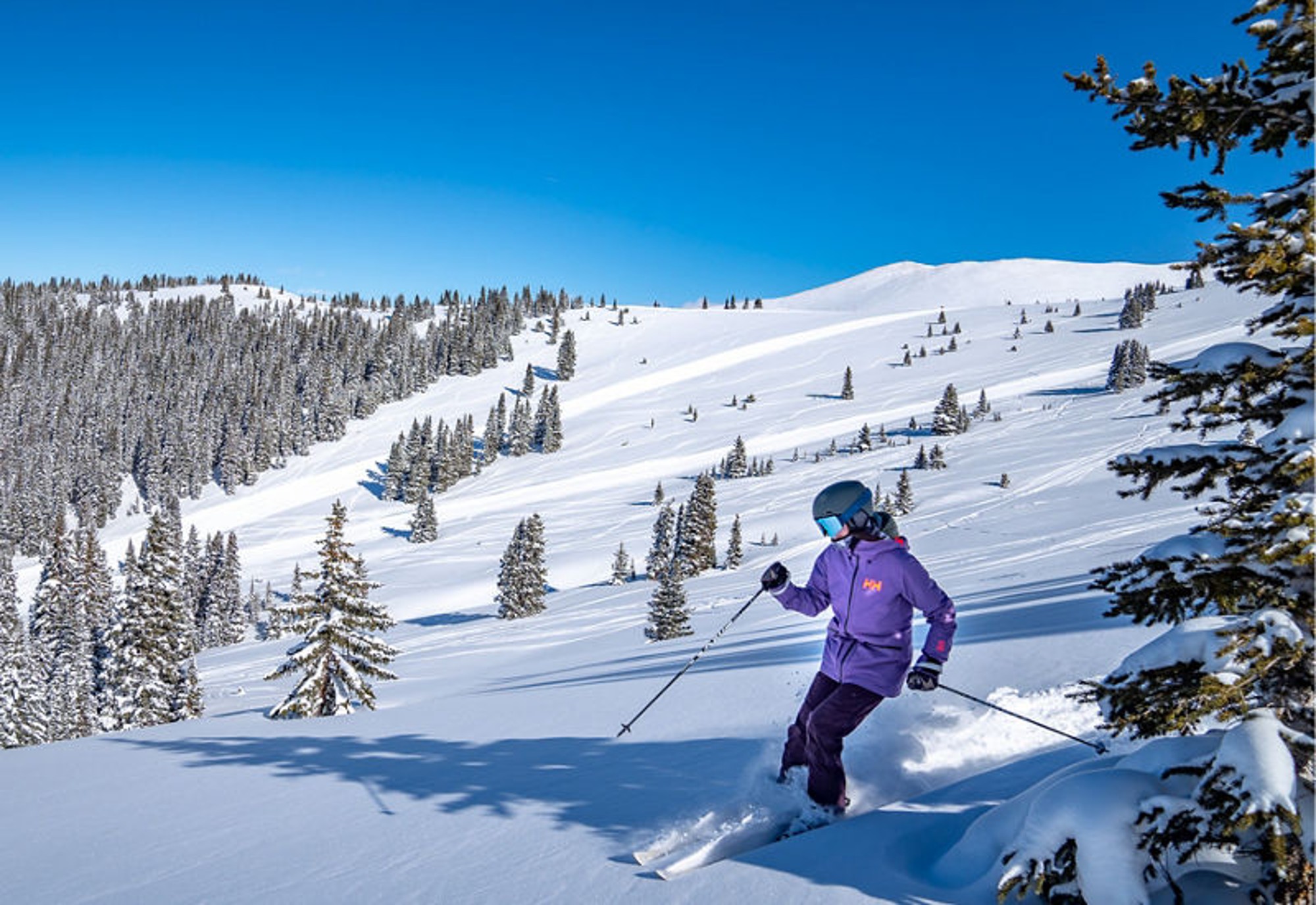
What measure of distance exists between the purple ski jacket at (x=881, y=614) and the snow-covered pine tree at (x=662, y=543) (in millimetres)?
40229

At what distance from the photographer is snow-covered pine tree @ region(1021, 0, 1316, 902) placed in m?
2.43

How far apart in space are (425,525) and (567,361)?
48527 millimetres

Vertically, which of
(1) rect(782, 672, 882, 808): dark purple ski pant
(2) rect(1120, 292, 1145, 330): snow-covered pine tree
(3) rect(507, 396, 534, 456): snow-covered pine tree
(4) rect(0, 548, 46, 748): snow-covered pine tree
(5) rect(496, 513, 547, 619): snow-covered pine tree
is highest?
(2) rect(1120, 292, 1145, 330): snow-covered pine tree

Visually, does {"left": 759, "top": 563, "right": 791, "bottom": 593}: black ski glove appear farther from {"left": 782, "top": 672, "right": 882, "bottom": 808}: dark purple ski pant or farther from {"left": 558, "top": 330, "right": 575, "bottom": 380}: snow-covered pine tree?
{"left": 558, "top": 330, "right": 575, "bottom": 380}: snow-covered pine tree

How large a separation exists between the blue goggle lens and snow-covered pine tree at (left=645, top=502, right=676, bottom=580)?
40333 mm

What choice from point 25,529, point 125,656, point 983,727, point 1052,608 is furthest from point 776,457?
point 25,529

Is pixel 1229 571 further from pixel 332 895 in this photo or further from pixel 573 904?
pixel 332 895

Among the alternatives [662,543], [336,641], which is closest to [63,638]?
Answer: [662,543]

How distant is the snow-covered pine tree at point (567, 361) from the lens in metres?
109

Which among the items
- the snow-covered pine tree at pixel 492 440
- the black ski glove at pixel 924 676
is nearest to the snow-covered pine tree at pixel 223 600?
the snow-covered pine tree at pixel 492 440

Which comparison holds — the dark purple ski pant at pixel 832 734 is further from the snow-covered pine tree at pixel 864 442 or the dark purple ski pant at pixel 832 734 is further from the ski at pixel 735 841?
the snow-covered pine tree at pixel 864 442

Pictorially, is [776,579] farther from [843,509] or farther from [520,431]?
[520,431]

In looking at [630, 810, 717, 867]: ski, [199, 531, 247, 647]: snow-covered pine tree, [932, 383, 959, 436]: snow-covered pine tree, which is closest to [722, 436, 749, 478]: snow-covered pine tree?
[932, 383, 959, 436]: snow-covered pine tree

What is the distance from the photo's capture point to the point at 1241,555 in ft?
8.70
